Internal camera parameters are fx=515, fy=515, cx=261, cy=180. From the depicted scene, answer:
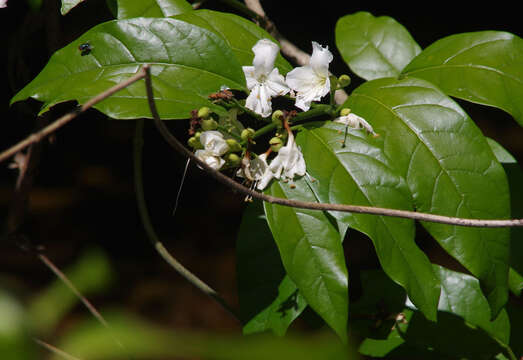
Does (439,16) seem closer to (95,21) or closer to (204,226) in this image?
(204,226)

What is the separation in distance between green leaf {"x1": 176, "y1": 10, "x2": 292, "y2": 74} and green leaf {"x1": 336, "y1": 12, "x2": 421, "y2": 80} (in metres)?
0.32

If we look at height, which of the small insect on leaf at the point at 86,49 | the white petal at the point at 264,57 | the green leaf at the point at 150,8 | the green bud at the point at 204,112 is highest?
the green leaf at the point at 150,8

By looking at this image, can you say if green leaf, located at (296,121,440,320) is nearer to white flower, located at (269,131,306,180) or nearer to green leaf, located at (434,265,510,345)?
white flower, located at (269,131,306,180)

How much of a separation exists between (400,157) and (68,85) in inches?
21.7

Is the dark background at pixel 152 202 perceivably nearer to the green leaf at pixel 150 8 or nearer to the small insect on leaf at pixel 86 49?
the green leaf at pixel 150 8

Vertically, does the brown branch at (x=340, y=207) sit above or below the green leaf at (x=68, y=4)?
below

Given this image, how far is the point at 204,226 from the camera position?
357cm

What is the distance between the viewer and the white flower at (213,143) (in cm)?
83

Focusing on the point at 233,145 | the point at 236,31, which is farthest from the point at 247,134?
the point at 236,31

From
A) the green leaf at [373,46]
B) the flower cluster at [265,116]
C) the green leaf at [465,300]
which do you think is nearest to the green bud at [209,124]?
the flower cluster at [265,116]

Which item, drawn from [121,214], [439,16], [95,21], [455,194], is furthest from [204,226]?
[455,194]

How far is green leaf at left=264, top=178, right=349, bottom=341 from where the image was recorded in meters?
0.78

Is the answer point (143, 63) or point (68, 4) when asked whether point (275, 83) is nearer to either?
point (143, 63)

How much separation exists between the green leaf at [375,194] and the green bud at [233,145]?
11 cm
